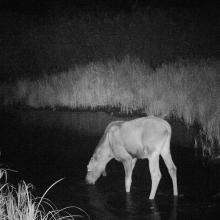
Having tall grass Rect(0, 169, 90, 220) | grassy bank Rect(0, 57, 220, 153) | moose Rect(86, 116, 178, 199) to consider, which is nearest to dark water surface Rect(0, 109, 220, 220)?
moose Rect(86, 116, 178, 199)

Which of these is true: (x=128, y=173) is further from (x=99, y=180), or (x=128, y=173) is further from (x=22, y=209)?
(x=22, y=209)

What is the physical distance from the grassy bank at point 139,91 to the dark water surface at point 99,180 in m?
1.13

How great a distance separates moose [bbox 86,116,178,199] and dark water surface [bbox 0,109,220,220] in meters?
0.35

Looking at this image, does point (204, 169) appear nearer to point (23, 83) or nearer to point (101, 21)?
point (23, 83)

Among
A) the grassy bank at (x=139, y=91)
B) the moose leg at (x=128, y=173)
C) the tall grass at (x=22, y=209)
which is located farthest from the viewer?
the grassy bank at (x=139, y=91)

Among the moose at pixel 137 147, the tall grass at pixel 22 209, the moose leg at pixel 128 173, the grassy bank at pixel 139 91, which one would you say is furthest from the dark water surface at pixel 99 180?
the grassy bank at pixel 139 91

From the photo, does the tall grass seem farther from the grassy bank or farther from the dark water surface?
A: the grassy bank

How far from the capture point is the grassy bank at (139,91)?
560 inches

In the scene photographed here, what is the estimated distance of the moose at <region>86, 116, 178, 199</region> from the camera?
332 inches

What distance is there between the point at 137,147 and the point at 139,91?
890cm

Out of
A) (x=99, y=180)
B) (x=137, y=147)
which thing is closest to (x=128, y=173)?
(x=137, y=147)

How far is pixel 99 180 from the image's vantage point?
977 cm

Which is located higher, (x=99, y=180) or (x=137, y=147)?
(x=137, y=147)

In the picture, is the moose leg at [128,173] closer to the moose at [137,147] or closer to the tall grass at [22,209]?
the moose at [137,147]
